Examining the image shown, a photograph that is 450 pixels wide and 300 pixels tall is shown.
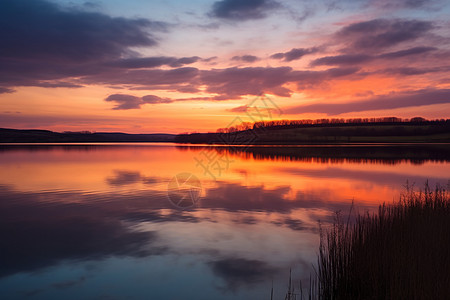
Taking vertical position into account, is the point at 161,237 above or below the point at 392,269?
below

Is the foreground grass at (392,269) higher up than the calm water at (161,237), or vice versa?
the foreground grass at (392,269)

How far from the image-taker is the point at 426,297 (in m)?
5.79

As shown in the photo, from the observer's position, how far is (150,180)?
2828 cm

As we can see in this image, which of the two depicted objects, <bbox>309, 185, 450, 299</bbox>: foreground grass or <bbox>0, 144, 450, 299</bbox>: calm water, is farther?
<bbox>0, 144, 450, 299</bbox>: calm water

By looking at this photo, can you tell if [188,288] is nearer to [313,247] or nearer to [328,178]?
[313,247]

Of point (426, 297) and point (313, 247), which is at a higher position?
point (426, 297)

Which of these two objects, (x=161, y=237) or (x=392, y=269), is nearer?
(x=392, y=269)

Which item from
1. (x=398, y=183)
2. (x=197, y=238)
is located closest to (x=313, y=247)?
(x=197, y=238)

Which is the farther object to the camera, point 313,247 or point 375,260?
point 313,247

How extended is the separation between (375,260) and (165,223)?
9180 millimetres

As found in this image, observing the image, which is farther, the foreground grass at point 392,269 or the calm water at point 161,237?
the calm water at point 161,237

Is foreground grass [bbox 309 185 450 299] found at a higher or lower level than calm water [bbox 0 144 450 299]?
higher

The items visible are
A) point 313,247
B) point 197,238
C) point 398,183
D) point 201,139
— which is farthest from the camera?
point 201,139

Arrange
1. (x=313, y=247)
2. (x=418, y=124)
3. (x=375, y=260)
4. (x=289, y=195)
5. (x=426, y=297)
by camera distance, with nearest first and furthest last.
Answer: (x=426, y=297) → (x=375, y=260) → (x=313, y=247) → (x=289, y=195) → (x=418, y=124)
